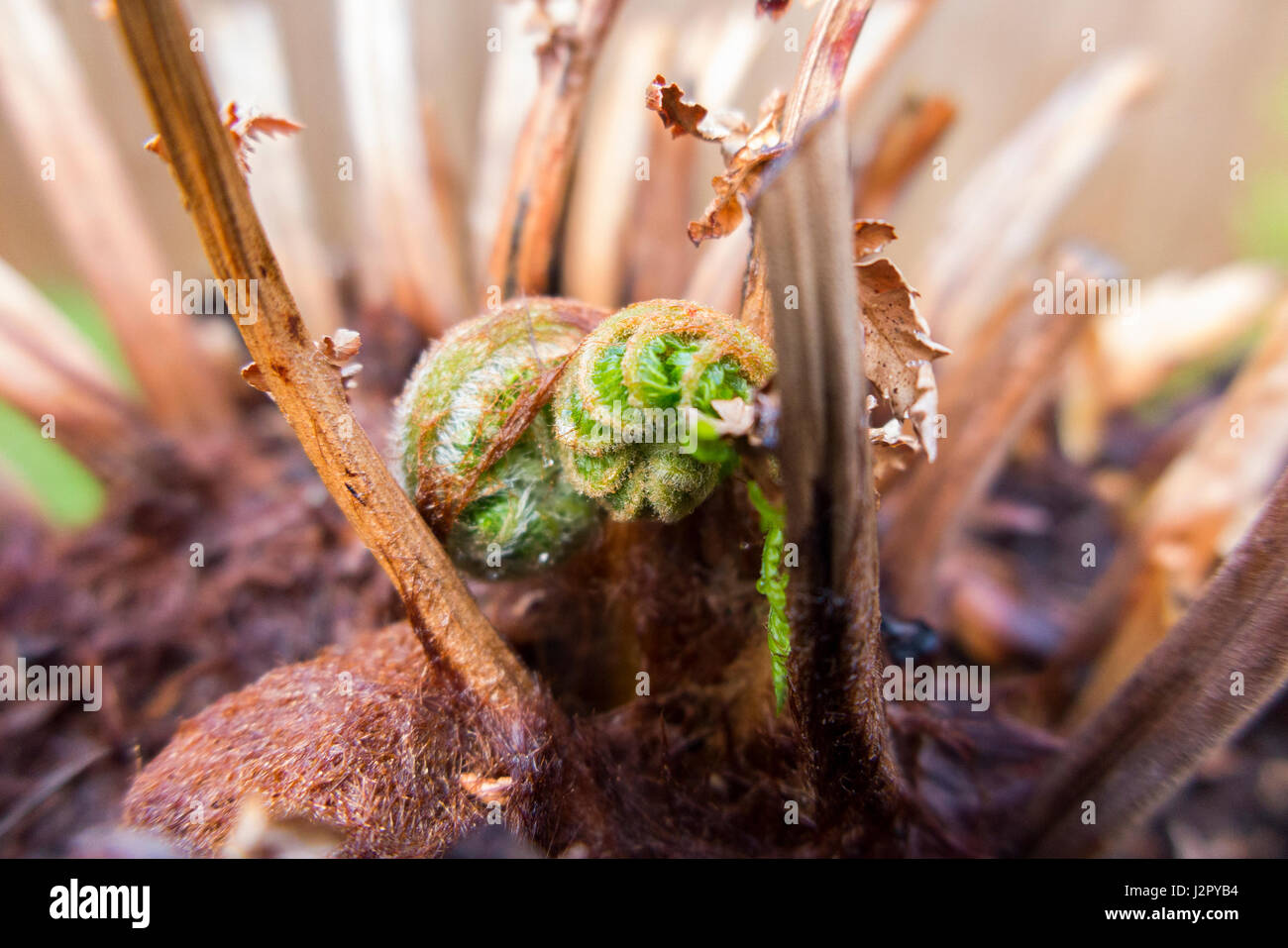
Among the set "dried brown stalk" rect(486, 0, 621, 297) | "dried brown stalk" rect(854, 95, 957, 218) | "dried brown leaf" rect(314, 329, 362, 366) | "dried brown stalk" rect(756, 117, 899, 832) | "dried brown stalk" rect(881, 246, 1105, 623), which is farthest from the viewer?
"dried brown stalk" rect(854, 95, 957, 218)

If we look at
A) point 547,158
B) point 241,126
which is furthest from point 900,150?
point 241,126

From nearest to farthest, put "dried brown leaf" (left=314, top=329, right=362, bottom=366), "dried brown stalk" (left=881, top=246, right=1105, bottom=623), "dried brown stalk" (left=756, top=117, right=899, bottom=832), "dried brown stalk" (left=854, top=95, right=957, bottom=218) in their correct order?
"dried brown stalk" (left=756, top=117, right=899, bottom=832)
"dried brown leaf" (left=314, top=329, right=362, bottom=366)
"dried brown stalk" (left=881, top=246, right=1105, bottom=623)
"dried brown stalk" (left=854, top=95, right=957, bottom=218)

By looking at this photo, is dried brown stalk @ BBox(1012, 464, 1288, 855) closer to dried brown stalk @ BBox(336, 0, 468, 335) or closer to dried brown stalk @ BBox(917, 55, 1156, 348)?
dried brown stalk @ BBox(917, 55, 1156, 348)

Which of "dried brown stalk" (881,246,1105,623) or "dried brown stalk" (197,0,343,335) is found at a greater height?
"dried brown stalk" (197,0,343,335)

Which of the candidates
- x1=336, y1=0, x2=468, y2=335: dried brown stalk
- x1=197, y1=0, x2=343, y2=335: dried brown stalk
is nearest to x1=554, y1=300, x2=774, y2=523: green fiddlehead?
x1=336, y1=0, x2=468, y2=335: dried brown stalk

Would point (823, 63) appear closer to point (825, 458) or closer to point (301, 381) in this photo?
point (825, 458)

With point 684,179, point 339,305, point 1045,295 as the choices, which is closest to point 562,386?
point 1045,295
